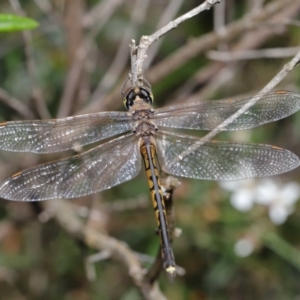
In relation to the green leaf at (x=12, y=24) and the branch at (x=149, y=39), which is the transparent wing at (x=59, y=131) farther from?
the branch at (x=149, y=39)

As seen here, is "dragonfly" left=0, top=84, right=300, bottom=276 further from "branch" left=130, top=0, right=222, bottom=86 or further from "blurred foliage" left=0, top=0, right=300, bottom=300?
"blurred foliage" left=0, top=0, right=300, bottom=300

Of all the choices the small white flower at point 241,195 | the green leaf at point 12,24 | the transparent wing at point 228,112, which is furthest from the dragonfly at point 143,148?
the small white flower at point 241,195

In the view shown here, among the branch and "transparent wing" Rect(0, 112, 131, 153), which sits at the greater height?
"transparent wing" Rect(0, 112, 131, 153)

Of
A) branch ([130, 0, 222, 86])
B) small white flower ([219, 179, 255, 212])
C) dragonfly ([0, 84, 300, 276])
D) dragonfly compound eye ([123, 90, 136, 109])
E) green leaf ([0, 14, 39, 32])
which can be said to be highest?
small white flower ([219, 179, 255, 212])

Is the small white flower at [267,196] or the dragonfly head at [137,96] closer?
the dragonfly head at [137,96]

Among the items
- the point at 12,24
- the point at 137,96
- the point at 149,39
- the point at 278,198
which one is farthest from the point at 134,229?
the point at 149,39

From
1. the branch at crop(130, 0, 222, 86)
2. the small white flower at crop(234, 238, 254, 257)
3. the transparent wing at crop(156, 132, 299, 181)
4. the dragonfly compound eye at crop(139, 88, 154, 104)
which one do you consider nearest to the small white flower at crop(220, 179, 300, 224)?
the small white flower at crop(234, 238, 254, 257)
